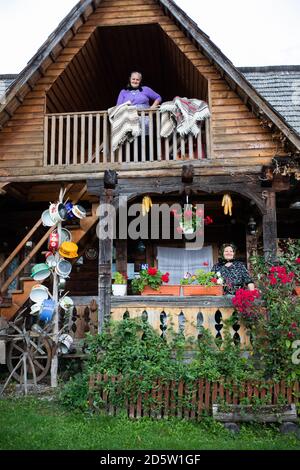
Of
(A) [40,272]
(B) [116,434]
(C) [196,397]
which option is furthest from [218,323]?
(A) [40,272]

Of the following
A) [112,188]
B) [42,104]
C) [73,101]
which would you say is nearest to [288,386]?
[112,188]

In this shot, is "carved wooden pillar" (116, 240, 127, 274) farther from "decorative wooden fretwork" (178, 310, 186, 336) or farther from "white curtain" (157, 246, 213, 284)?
"decorative wooden fretwork" (178, 310, 186, 336)

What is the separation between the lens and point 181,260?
1270cm

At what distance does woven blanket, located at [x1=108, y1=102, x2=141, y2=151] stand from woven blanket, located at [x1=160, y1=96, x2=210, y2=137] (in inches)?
20.6

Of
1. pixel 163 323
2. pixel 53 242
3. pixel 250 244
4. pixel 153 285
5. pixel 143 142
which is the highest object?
pixel 143 142

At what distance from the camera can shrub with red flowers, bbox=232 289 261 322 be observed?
26.5 feet

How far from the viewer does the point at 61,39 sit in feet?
32.0

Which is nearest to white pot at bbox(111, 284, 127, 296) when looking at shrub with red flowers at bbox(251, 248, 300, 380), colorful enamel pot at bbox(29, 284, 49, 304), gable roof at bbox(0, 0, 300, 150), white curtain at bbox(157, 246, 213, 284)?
colorful enamel pot at bbox(29, 284, 49, 304)

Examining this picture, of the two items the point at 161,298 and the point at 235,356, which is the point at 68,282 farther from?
the point at 235,356

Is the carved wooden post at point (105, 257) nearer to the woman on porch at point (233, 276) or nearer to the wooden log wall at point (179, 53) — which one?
the wooden log wall at point (179, 53)

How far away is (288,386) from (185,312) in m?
2.16

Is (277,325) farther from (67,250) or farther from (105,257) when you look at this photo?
(67,250)

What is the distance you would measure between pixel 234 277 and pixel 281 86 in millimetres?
6768

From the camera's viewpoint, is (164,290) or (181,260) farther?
(181,260)
